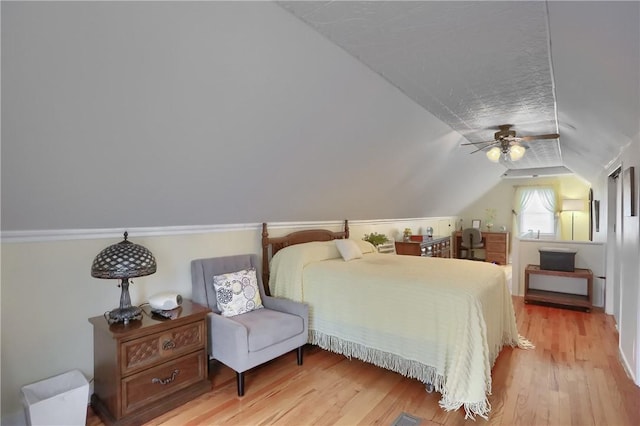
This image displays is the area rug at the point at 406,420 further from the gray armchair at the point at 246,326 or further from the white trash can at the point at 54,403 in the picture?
the white trash can at the point at 54,403

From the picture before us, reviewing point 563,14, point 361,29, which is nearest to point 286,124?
point 361,29

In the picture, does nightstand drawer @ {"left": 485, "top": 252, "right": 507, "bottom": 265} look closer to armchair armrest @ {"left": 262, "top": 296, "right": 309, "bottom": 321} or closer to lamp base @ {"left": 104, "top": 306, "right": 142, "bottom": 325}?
armchair armrest @ {"left": 262, "top": 296, "right": 309, "bottom": 321}

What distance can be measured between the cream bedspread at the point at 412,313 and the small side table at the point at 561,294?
5.81 feet

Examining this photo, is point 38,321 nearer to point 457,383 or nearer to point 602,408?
point 457,383

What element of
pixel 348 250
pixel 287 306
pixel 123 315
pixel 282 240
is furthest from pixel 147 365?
pixel 348 250

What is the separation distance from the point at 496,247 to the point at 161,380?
7.62 metres

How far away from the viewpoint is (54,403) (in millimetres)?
1923

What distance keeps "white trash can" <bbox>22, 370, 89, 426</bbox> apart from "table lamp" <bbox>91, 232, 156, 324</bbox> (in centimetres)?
45

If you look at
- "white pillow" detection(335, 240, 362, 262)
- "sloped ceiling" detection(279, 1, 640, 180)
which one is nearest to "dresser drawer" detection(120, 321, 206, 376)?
"white pillow" detection(335, 240, 362, 262)

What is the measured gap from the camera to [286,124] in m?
2.58

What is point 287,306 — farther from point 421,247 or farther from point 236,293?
point 421,247

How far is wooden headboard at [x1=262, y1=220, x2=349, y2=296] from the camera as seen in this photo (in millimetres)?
3609

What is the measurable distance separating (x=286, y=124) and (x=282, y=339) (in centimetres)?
171

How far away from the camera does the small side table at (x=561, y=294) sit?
4.52 m
